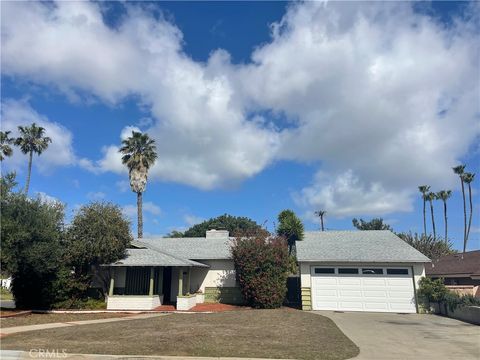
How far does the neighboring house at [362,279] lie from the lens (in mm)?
23078

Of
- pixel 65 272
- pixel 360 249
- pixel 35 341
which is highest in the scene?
pixel 360 249

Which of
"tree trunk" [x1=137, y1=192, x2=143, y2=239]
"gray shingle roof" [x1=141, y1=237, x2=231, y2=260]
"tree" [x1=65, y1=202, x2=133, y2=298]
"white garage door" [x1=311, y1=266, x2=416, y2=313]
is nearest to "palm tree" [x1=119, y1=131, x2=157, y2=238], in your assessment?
"tree trunk" [x1=137, y1=192, x2=143, y2=239]

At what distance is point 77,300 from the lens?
22.0 meters

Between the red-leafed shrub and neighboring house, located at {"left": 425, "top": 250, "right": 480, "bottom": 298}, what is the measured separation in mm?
10375

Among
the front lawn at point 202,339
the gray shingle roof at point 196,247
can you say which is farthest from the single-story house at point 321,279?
the front lawn at point 202,339

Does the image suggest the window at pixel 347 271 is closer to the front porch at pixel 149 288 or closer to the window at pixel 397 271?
the window at pixel 397 271

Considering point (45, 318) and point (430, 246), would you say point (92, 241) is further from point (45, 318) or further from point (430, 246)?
point (430, 246)

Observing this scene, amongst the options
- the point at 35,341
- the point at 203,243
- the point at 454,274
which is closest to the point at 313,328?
the point at 35,341

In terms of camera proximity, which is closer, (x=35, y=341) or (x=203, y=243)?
(x=35, y=341)

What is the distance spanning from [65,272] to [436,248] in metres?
40.8

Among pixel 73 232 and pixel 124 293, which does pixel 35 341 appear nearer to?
pixel 73 232

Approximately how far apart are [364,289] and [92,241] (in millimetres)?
15895

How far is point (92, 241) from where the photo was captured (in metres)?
22.0

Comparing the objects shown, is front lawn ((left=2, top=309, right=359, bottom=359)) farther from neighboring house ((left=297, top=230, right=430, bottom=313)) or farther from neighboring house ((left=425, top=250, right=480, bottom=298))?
neighboring house ((left=425, top=250, right=480, bottom=298))
